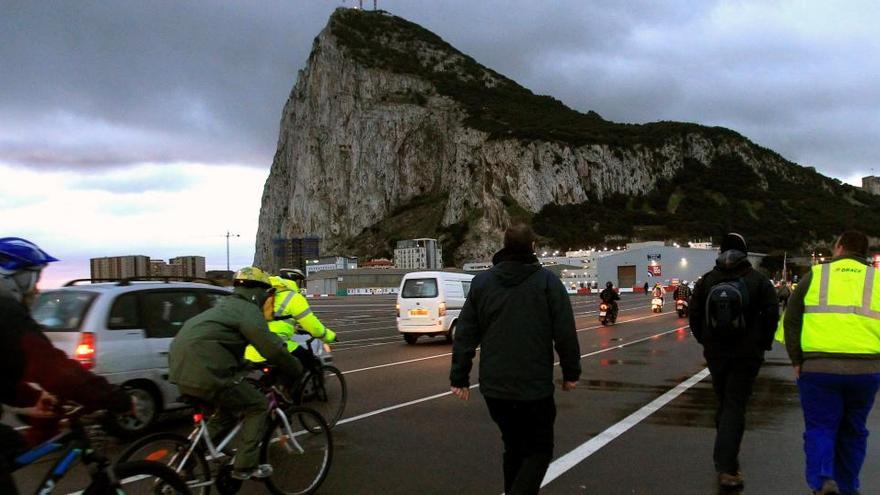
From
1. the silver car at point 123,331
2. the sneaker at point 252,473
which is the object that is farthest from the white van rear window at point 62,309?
the sneaker at point 252,473

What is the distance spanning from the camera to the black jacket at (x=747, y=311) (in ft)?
16.1

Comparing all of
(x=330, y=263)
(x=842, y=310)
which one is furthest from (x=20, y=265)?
(x=330, y=263)

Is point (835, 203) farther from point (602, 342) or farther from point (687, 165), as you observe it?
point (602, 342)

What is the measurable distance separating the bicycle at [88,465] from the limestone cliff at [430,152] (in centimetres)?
13596

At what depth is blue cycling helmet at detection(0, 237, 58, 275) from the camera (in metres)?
2.74

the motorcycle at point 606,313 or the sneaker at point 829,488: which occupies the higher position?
the sneaker at point 829,488

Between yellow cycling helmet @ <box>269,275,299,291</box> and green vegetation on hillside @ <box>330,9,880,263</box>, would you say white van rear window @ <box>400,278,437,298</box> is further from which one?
green vegetation on hillside @ <box>330,9,880,263</box>

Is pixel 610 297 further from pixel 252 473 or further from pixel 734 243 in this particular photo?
pixel 252 473

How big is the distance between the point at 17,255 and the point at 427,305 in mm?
14786

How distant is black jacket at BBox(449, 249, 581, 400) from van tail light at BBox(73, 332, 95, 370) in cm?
455

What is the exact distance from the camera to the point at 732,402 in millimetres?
4957

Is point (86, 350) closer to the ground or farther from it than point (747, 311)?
closer to the ground

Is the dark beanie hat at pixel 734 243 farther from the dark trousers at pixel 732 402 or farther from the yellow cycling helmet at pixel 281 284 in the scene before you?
the yellow cycling helmet at pixel 281 284

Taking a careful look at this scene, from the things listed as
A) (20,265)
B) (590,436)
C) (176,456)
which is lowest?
(590,436)
